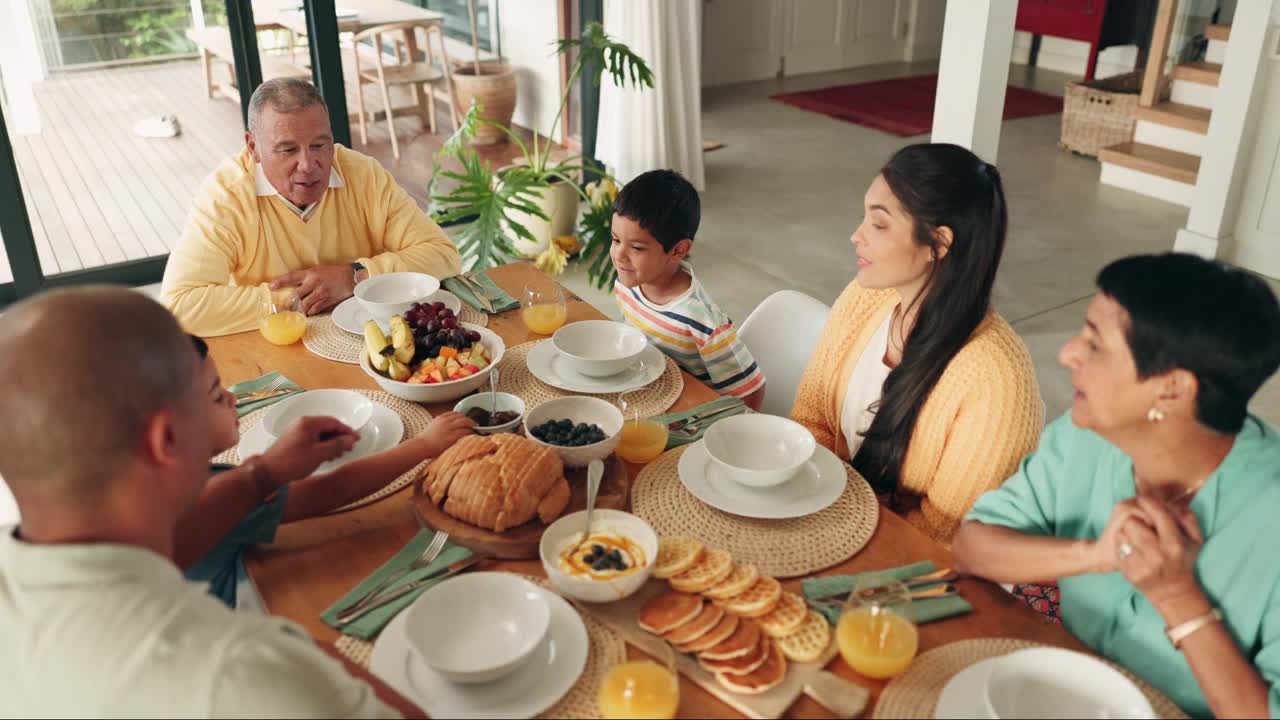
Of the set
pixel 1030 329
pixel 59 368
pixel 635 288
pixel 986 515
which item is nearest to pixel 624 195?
pixel 635 288

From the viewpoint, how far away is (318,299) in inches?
91.7

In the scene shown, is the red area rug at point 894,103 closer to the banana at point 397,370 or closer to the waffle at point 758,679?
the banana at point 397,370

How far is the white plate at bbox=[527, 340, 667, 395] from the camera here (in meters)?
1.96

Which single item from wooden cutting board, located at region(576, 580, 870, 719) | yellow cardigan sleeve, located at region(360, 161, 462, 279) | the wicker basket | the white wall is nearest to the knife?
wooden cutting board, located at region(576, 580, 870, 719)

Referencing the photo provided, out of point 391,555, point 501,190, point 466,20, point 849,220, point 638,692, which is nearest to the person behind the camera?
point 638,692

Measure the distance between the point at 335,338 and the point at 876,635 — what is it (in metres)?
1.42

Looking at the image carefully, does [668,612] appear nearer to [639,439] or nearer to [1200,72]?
[639,439]

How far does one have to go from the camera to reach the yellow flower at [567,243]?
4.66 m

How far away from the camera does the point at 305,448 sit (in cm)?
159

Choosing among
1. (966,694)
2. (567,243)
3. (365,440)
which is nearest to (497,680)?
(966,694)

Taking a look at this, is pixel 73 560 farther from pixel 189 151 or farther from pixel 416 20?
pixel 416 20

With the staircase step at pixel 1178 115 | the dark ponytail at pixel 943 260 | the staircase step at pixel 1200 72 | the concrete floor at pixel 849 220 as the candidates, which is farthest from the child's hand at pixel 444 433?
the staircase step at pixel 1200 72

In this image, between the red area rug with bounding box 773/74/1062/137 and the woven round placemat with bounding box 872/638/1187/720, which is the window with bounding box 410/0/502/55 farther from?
the woven round placemat with bounding box 872/638/1187/720

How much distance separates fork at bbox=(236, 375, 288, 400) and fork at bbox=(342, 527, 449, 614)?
664 millimetres
